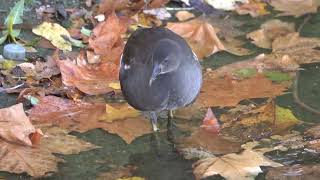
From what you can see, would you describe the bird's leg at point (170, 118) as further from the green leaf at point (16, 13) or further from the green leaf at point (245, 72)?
the green leaf at point (16, 13)

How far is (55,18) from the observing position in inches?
196

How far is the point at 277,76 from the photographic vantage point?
168 inches

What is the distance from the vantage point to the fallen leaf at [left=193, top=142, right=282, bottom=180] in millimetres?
3172

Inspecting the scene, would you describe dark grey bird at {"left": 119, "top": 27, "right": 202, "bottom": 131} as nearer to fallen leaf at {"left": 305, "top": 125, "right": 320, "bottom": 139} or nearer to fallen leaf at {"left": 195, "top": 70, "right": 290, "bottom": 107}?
fallen leaf at {"left": 195, "top": 70, "right": 290, "bottom": 107}

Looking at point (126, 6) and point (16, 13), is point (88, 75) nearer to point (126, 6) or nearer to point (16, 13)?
point (16, 13)

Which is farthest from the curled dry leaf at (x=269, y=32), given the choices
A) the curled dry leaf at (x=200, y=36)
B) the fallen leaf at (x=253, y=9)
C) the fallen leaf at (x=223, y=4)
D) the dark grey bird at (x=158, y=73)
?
the dark grey bird at (x=158, y=73)

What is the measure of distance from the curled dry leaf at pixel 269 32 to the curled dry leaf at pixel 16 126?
1928 mm

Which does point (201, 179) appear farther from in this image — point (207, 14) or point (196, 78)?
point (207, 14)

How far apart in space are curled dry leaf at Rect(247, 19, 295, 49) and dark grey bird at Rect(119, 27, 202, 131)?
118 centimetres

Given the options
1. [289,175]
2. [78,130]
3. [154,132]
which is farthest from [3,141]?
[289,175]

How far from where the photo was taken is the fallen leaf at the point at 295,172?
3225 millimetres

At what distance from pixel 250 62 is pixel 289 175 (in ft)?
4.35

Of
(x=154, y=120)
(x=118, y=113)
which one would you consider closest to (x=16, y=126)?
(x=118, y=113)

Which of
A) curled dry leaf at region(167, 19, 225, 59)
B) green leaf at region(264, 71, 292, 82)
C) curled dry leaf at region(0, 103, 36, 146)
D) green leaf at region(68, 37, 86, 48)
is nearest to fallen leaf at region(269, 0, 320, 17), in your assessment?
curled dry leaf at region(167, 19, 225, 59)
